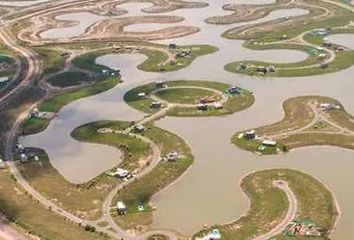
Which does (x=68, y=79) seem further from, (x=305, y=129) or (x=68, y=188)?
(x=305, y=129)

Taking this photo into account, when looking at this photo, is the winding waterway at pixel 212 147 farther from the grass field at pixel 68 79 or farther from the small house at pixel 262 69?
the grass field at pixel 68 79

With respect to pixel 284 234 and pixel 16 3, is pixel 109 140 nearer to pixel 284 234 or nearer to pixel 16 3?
pixel 284 234

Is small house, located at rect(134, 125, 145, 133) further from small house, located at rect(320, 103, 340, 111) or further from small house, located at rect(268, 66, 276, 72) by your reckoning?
small house, located at rect(268, 66, 276, 72)

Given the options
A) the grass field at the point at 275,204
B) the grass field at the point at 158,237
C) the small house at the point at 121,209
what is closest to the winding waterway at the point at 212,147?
the grass field at the point at 275,204

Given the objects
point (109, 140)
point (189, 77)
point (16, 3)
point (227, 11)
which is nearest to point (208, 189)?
point (109, 140)

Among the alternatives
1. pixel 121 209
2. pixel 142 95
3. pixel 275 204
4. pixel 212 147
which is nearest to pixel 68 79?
pixel 142 95

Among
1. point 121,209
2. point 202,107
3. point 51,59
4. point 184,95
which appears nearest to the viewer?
point 121,209
